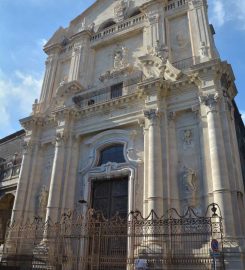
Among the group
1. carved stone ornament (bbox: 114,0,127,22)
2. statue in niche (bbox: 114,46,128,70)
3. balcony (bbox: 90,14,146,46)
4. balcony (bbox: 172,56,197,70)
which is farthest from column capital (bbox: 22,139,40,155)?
carved stone ornament (bbox: 114,0,127,22)

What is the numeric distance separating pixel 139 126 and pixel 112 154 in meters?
2.12

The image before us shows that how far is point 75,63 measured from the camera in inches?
792

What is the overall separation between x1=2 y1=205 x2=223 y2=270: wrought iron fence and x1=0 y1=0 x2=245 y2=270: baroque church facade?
88 centimetres

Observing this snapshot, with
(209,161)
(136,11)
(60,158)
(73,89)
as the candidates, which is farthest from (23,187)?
(136,11)

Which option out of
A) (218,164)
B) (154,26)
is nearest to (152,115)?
(218,164)

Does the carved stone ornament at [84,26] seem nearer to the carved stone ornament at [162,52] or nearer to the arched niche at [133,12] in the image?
the arched niche at [133,12]

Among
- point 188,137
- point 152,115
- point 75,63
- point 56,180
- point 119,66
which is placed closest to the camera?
point 188,137

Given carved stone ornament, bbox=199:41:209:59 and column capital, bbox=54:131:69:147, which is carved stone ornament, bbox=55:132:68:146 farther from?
carved stone ornament, bbox=199:41:209:59

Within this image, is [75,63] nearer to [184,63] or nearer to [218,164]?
[184,63]

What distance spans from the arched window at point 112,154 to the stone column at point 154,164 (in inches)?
93.5

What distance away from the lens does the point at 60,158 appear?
16.0 m

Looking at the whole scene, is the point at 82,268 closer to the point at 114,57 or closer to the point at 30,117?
the point at 30,117

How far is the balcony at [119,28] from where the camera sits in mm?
19031

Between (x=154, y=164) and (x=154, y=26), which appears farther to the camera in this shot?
(x=154, y=26)
